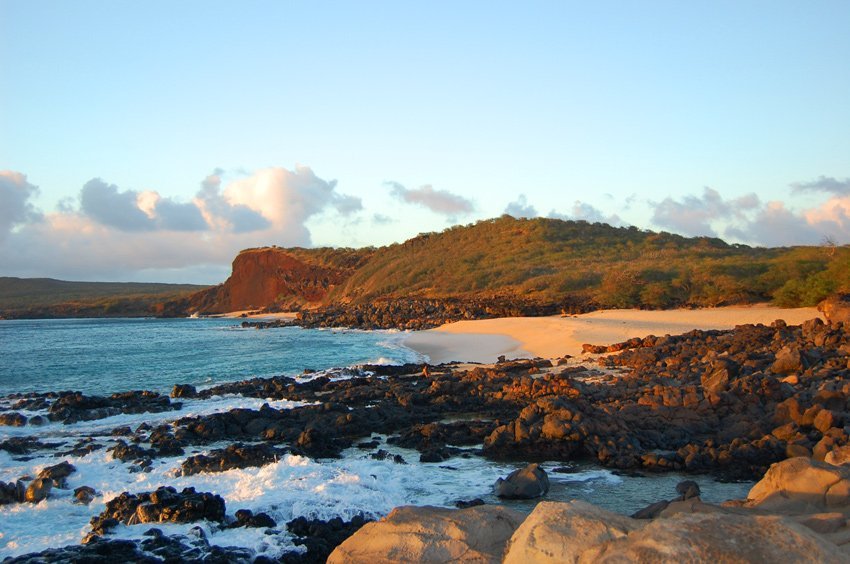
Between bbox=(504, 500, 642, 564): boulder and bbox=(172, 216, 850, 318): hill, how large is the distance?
114ft

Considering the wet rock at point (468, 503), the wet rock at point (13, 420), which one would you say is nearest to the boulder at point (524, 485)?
the wet rock at point (468, 503)

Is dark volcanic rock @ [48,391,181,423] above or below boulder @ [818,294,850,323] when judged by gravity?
below

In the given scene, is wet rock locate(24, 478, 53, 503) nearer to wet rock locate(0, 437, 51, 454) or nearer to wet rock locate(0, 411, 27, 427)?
wet rock locate(0, 437, 51, 454)

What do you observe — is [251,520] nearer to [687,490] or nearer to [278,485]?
[278,485]

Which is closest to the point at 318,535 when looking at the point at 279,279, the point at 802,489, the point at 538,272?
the point at 802,489

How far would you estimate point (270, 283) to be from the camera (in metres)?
93.2

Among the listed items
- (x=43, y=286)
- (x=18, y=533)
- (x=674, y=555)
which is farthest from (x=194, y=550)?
(x=43, y=286)

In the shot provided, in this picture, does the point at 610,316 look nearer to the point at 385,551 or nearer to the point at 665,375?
the point at 665,375

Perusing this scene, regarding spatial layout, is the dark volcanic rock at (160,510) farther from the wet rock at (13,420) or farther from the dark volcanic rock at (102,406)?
the wet rock at (13,420)

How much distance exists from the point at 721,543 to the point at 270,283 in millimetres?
92474

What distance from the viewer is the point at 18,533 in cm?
879

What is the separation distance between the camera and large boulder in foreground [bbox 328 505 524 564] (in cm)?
499

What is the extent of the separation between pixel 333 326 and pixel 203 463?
46.9 metres

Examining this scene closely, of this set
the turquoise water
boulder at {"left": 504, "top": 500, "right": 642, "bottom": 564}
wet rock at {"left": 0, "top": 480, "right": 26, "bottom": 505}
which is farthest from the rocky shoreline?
the turquoise water
